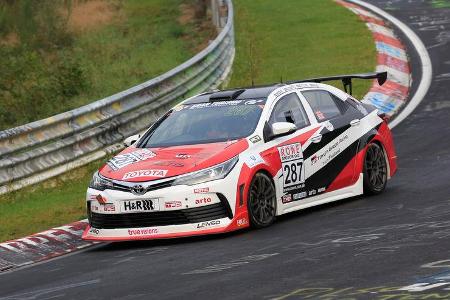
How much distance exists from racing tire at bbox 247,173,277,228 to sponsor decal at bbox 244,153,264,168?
119 millimetres

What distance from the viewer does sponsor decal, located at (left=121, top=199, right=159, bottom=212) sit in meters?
11.1

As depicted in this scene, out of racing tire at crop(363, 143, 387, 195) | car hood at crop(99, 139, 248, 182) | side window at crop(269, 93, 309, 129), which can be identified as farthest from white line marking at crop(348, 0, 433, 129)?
car hood at crop(99, 139, 248, 182)

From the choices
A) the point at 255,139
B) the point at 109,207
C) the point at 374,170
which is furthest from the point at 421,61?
the point at 109,207

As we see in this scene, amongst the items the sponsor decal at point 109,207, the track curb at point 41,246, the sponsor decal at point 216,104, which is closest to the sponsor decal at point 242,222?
the sponsor decal at point 109,207

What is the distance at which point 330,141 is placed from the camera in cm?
1297

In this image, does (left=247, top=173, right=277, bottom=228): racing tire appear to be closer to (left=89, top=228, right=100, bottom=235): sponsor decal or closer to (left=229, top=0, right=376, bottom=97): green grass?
(left=89, top=228, right=100, bottom=235): sponsor decal

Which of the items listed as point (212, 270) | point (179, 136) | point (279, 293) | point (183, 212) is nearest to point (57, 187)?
point (179, 136)

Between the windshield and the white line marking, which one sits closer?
the windshield

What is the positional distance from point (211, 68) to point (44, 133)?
683cm

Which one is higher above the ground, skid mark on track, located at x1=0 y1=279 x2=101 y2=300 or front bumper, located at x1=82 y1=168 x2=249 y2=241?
front bumper, located at x1=82 y1=168 x2=249 y2=241

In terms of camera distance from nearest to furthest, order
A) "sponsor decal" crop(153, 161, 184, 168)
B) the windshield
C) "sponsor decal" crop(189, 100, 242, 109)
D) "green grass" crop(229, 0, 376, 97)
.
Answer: "sponsor decal" crop(153, 161, 184, 168) → the windshield → "sponsor decal" crop(189, 100, 242, 109) → "green grass" crop(229, 0, 376, 97)

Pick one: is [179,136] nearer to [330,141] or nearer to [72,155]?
[330,141]

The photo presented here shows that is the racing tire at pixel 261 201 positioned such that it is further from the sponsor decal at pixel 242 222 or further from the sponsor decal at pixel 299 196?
the sponsor decal at pixel 299 196

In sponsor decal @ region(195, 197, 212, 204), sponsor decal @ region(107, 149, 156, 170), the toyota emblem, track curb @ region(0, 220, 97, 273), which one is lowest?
track curb @ region(0, 220, 97, 273)
